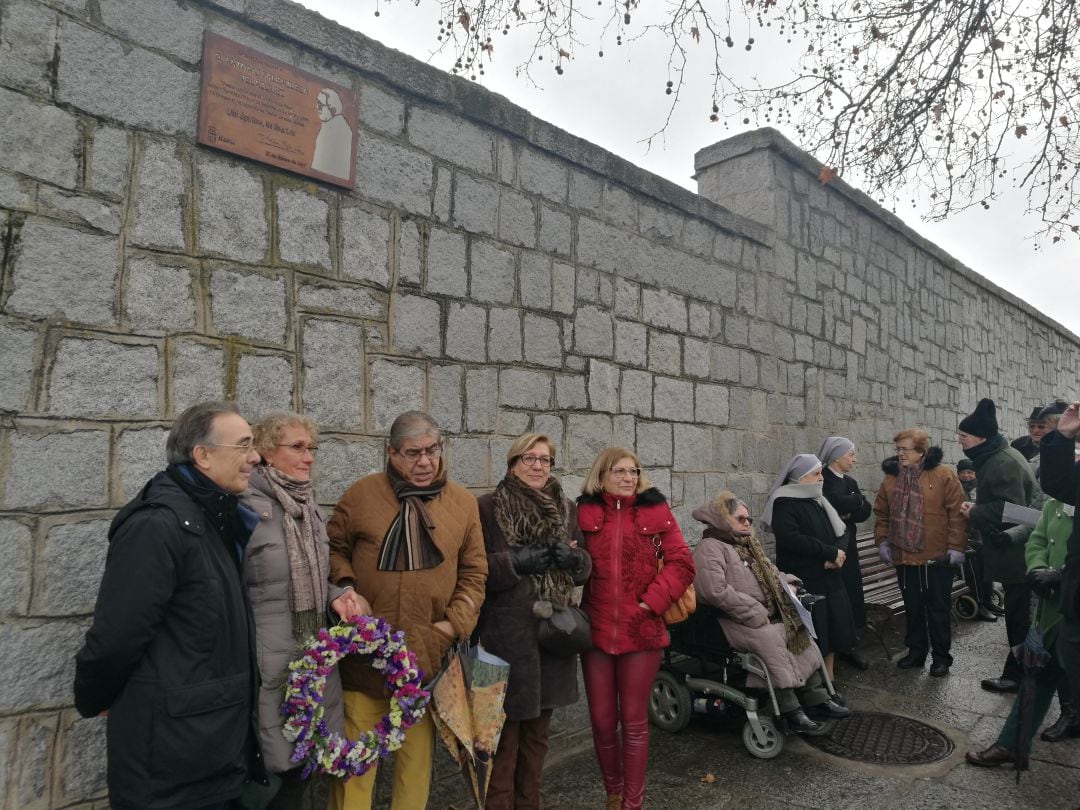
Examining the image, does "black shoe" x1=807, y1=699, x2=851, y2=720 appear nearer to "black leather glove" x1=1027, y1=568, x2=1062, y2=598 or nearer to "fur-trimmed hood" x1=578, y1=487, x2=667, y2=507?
"black leather glove" x1=1027, y1=568, x2=1062, y2=598

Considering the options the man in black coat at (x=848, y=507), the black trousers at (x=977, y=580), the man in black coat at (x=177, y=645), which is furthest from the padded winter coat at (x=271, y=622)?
the black trousers at (x=977, y=580)

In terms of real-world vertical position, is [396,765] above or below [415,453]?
below

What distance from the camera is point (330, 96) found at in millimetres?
3518

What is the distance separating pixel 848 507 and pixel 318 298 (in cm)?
426

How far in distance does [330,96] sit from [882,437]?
696 centimetres

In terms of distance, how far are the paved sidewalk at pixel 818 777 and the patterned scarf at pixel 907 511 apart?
53.7 inches

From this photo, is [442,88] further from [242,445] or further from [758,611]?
[758,611]

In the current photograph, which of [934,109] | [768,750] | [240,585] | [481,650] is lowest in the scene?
[768,750]

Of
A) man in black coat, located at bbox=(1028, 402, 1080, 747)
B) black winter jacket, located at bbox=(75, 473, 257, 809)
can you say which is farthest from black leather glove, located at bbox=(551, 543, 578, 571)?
man in black coat, located at bbox=(1028, 402, 1080, 747)

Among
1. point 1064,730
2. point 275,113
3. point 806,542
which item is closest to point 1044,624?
point 1064,730

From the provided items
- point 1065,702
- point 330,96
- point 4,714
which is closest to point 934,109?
point 1065,702

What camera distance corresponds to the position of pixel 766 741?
14.0 feet

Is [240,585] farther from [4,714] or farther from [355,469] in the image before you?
[355,469]

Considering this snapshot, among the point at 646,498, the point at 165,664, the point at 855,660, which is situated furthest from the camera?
the point at 855,660
